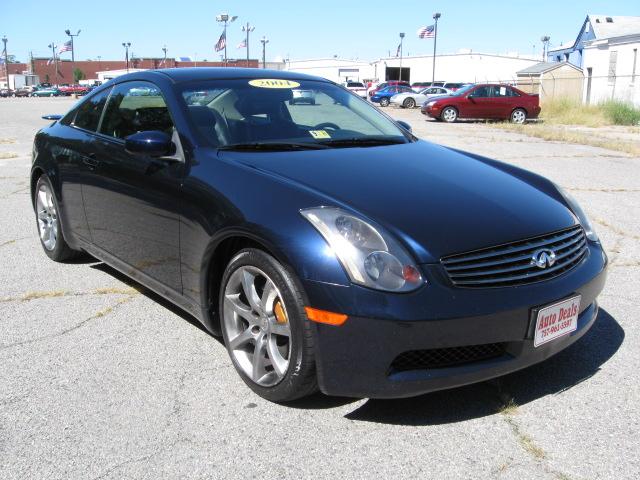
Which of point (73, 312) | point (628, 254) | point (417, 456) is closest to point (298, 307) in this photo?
point (417, 456)

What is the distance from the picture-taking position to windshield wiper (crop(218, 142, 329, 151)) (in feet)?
11.2

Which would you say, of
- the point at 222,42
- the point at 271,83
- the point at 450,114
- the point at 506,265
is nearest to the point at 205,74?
the point at 271,83

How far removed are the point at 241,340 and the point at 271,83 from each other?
6.04ft

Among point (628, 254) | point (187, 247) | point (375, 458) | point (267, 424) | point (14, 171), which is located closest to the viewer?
point (375, 458)

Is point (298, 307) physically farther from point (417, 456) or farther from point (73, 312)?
point (73, 312)

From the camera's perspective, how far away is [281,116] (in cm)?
387

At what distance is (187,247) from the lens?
332 centimetres

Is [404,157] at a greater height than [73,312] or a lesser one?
greater

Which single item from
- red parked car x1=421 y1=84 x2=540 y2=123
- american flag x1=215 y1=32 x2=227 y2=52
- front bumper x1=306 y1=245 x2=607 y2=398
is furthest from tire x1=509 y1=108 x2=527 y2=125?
american flag x1=215 y1=32 x2=227 y2=52

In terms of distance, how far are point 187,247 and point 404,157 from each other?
1316 mm

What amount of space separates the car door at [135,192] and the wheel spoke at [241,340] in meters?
0.55

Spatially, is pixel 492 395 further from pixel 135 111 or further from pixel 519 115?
pixel 519 115

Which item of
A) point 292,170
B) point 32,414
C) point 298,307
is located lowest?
point 32,414

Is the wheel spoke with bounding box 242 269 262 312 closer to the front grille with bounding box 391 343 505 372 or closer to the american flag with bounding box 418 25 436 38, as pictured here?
the front grille with bounding box 391 343 505 372
